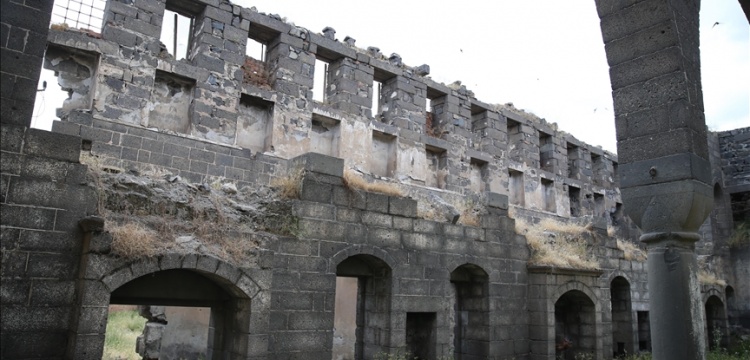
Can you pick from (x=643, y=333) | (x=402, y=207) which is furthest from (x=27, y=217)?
(x=643, y=333)

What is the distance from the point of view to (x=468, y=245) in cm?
1013

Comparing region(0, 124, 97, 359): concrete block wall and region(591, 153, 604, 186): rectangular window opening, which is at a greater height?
region(591, 153, 604, 186): rectangular window opening

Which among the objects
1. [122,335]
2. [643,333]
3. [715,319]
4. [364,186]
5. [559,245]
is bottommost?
[122,335]

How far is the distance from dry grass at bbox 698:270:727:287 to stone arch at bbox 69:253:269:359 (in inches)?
605

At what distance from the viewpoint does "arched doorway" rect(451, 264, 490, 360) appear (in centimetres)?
1020

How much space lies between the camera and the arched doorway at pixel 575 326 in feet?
38.2

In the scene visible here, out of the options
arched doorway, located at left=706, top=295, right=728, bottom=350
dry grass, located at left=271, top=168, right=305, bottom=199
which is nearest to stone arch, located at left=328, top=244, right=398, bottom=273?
dry grass, located at left=271, top=168, right=305, bottom=199

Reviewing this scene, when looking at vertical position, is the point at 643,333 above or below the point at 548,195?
below

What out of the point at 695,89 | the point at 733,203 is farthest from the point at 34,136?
the point at 733,203

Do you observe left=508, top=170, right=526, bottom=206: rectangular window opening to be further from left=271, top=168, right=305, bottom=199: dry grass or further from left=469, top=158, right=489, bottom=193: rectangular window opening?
left=271, top=168, right=305, bottom=199: dry grass

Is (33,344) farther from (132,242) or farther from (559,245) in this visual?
(559,245)

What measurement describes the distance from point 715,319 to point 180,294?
17919mm

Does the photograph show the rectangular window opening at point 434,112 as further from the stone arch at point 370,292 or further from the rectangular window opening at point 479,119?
the stone arch at point 370,292

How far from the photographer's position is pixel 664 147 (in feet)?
17.5
